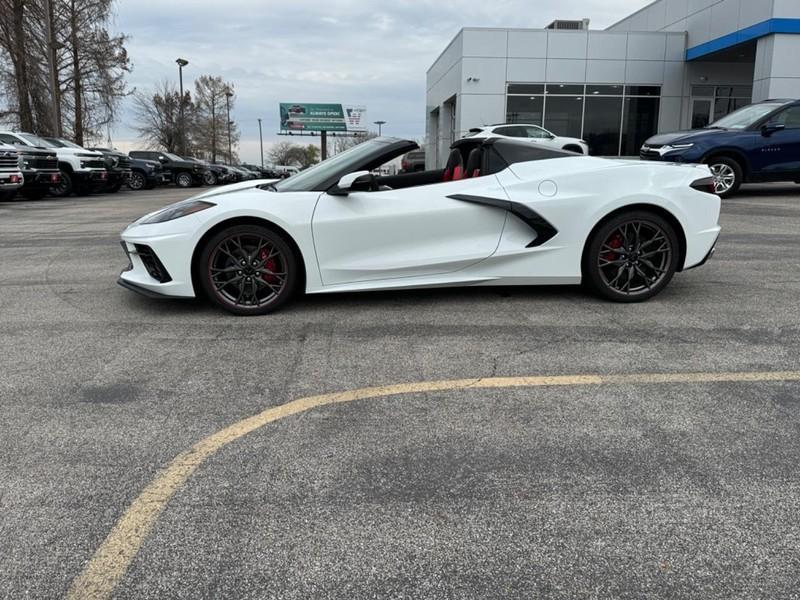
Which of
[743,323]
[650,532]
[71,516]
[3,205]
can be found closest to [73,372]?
[71,516]

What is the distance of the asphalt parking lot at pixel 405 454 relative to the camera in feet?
6.84

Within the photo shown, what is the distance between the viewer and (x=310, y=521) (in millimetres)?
2338

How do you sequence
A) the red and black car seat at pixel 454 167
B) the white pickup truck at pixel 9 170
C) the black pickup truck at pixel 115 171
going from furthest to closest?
1. the black pickup truck at pixel 115 171
2. the white pickup truck at pixel 9 170
3. the red and black car seat at pixel 454 167

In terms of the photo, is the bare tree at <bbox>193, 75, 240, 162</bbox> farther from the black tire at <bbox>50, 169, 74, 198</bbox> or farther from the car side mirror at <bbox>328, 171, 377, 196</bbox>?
the car side mirror at <bbox>328, 171, 377, 196</bbox>

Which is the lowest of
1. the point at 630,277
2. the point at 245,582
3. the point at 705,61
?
the point at 245,582

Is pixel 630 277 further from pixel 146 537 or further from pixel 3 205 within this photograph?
pixel 3 205

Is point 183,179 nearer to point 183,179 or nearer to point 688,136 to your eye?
point 183,179

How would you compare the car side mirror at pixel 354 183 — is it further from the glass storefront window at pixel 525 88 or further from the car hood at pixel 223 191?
the glass storefront window at pixel 525 88

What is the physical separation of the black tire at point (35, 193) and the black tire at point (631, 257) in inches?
706

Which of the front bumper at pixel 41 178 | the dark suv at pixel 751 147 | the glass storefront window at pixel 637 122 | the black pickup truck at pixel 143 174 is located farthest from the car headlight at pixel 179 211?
the black pickup truck at pixel 143 174

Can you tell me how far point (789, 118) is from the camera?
12570 millimetres

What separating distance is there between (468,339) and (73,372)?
243cm

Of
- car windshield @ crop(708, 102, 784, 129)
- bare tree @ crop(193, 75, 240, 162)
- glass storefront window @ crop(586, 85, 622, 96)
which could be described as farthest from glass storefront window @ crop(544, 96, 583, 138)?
bare tree @ crop(193, 75, 240, 162)

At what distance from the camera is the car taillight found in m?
5.14
